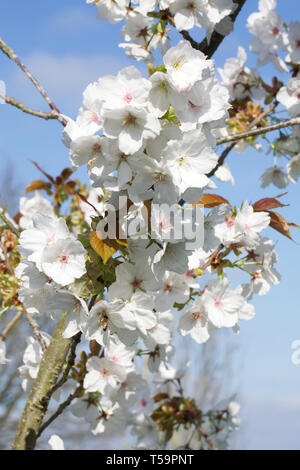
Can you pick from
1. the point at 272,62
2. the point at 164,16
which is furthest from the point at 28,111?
the point at 272,62

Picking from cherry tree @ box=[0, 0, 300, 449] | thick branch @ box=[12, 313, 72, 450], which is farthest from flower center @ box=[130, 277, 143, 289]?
thick branch @ box=[12, 313, 72, 450]

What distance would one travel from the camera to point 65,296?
3.40ft

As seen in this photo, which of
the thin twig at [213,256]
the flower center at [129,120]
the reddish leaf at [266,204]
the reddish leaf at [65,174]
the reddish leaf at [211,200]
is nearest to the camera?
the flower center at [129,120]

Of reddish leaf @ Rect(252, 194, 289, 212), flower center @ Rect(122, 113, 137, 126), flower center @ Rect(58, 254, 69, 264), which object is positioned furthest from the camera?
reddish leaf @ Rect(252, 194, 289, 212)

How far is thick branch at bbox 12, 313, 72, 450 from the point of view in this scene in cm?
155

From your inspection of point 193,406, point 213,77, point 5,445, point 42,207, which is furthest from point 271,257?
point 5,445

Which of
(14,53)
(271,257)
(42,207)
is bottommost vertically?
(271,257)

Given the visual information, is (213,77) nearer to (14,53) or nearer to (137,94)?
(137,94)

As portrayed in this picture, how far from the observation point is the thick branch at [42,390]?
1550mm

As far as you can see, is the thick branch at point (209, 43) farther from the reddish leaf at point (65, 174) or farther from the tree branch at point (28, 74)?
the reddish leaf at point (65, 174)

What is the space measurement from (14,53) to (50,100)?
21 cm

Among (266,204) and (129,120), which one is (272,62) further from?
(129,120)

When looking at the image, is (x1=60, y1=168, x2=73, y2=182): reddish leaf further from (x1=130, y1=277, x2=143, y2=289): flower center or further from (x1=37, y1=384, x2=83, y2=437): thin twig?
(x1=130, y1=277, x2=143, y2=289): flower center

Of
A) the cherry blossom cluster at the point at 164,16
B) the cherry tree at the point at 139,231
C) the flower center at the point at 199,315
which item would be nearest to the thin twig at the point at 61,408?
the cherry tree at the point at 139,231
